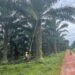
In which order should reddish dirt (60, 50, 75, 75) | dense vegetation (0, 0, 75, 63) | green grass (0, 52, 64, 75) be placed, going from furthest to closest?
dense vegetation (0, 0, 75, 63), reddish dirt (60, 50, 75, 75), green grass (0, 52, 64, 75)

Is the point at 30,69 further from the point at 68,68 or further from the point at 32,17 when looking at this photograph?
the point at 32,17

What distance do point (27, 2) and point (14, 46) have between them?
17869mm

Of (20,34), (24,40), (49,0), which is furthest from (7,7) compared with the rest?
(24,40)

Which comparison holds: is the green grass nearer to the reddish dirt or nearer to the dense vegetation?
the reddish dirt

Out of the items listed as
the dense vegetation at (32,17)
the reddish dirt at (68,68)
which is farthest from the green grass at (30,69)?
the dense vegetation at (32,17)

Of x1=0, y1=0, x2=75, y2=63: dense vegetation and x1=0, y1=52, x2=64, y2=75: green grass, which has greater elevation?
x1=0, y1=0, x2=75, y2=63: dense vegetation

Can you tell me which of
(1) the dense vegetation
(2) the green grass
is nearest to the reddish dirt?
(2) the green grass

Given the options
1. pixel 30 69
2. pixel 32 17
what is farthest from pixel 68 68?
pixel 32 17

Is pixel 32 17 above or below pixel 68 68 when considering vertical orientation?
above

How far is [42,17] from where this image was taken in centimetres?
2517

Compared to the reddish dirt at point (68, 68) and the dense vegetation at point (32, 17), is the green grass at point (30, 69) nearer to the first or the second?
the reddish dirt at point (68, 68)

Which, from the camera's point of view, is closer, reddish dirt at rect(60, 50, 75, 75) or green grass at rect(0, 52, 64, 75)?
green grass at rect(0, 52, 64, 75)

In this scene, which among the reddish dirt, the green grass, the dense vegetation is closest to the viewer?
the green grass

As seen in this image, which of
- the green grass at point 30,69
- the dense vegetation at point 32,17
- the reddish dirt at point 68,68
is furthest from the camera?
the dense vegetation at point 32,17
